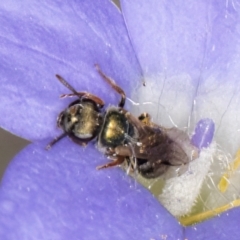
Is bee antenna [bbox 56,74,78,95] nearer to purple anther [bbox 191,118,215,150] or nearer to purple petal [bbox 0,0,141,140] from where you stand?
purple petal [bbox 0,0,141,140]

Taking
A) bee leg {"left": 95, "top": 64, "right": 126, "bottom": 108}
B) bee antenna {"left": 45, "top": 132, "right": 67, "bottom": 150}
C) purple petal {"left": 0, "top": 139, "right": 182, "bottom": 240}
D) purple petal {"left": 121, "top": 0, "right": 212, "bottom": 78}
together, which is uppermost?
purple petal {"left": 121, "top": 0, "right": 212, "bottom": 78}

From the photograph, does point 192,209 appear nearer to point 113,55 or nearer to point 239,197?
point 239,197

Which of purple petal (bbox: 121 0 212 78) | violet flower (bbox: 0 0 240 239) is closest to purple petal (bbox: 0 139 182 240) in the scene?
violet flower (bbox: 0 0 240 239)

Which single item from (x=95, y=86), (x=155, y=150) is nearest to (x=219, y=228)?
(x=155, y=150)

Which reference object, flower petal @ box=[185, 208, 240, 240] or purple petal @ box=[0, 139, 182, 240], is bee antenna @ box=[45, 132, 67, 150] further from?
flower petal @ box=[185, 208, 240, 240]

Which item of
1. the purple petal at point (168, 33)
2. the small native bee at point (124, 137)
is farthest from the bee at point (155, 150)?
the purple petal at point (168, 33)

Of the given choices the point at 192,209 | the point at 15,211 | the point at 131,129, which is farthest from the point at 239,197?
the point at 15,211

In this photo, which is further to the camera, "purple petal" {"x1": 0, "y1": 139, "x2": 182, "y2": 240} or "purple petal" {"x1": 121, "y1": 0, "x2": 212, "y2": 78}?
"purple petal" {"x1": 121, "y1": 0, "x2": 212, "y2": 78}

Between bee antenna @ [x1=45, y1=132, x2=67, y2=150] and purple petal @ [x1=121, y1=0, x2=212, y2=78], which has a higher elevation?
purple petal @ [x1=121, y1=0, x2=212, y2=78]

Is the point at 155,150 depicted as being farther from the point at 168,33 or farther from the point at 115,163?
the point at 168,33
